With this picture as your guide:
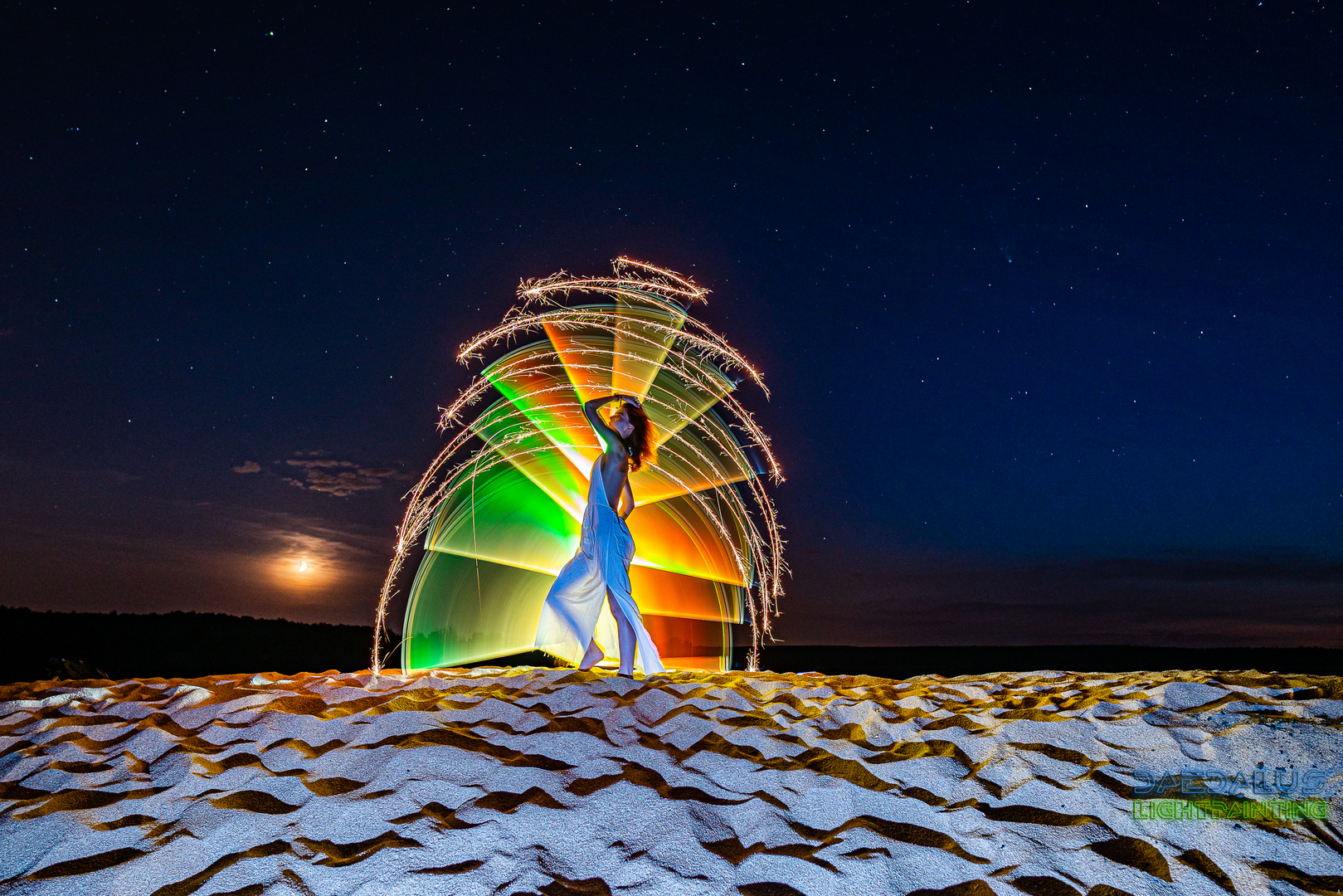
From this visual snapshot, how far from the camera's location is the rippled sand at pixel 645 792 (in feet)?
8.70

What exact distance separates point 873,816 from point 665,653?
5976 mm

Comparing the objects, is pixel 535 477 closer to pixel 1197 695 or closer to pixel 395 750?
pixel 395 750

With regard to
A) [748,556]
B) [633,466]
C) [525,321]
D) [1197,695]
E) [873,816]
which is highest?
[525,321]

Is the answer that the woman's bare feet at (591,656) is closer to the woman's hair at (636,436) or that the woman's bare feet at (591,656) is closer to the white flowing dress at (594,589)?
the white flowing dress at (594,589)

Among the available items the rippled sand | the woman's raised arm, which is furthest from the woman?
the rippled sand

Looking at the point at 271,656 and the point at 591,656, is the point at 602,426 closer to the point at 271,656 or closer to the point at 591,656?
the point at 591,656

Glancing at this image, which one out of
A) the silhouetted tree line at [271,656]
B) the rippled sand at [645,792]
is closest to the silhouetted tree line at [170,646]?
the silhouetted tree line at [271,656]

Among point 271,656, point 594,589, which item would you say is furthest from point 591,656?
point 271,656

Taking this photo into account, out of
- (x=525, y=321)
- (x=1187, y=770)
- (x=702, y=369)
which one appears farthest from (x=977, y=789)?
(x=525, y=321)

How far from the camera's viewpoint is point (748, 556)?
7.72 m

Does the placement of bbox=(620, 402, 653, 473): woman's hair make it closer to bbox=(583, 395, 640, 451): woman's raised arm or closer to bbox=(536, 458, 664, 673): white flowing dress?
bbox=(583, 395, 640, 451): woman's raised arm

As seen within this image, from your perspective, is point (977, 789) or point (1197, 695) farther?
point (1197, 695)

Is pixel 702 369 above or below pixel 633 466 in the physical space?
above

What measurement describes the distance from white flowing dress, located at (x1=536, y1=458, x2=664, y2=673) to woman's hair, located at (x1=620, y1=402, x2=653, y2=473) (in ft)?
1.22
